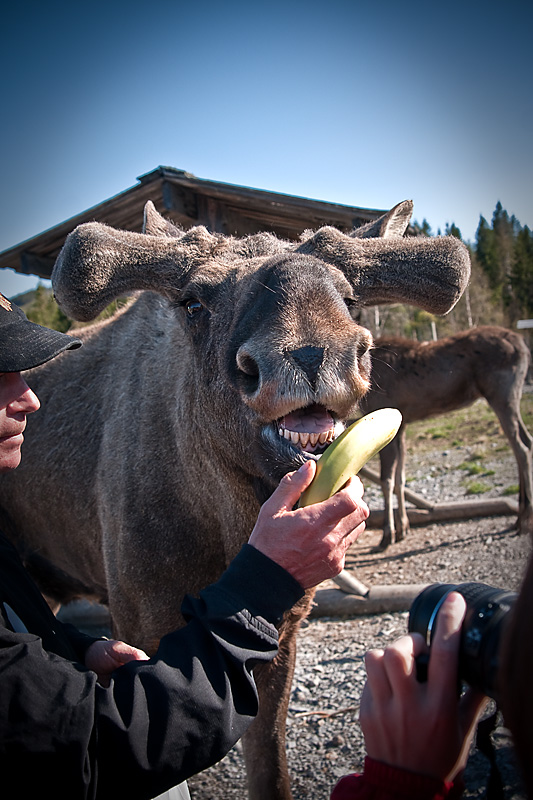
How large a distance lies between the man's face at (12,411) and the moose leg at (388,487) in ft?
26.1

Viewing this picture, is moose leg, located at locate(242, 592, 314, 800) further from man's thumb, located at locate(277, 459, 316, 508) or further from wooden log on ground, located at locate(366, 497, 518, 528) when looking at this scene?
wooden log on ground, located at locate(366, 497, 518, 528)

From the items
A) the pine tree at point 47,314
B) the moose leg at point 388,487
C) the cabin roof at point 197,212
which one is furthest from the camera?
the pine tree at point 47,314

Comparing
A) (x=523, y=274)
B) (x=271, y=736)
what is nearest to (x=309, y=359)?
(x=271, y=736)

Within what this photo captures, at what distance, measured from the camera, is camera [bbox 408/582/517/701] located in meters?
1.17

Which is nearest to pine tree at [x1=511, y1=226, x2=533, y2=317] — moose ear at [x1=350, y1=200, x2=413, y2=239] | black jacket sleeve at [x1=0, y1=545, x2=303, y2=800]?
moose ear at [x1=350, y1=200, x2=413, y2=239]

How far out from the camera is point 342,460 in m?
1.86

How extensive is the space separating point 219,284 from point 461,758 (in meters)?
2.22

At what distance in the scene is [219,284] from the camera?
9.25 feet

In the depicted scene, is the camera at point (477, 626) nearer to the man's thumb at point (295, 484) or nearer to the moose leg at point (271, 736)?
the man's thumb at point (295, 484)

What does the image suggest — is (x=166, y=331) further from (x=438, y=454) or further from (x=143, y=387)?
(x=438, y=454)

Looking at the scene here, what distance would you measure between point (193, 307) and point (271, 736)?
2.71 meters

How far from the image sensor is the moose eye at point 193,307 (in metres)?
2.93

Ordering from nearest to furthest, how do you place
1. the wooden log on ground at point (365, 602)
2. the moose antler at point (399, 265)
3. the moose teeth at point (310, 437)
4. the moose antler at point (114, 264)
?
1. the moose teeth at point (310, 437)
2. the moose antler at point (399, 265)
3. the moose antler at point (114, 264)
4. the wooden log on ground at point (365, 602)

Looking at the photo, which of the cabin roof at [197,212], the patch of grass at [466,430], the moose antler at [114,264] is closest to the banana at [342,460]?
the moose antler at [114,264]
